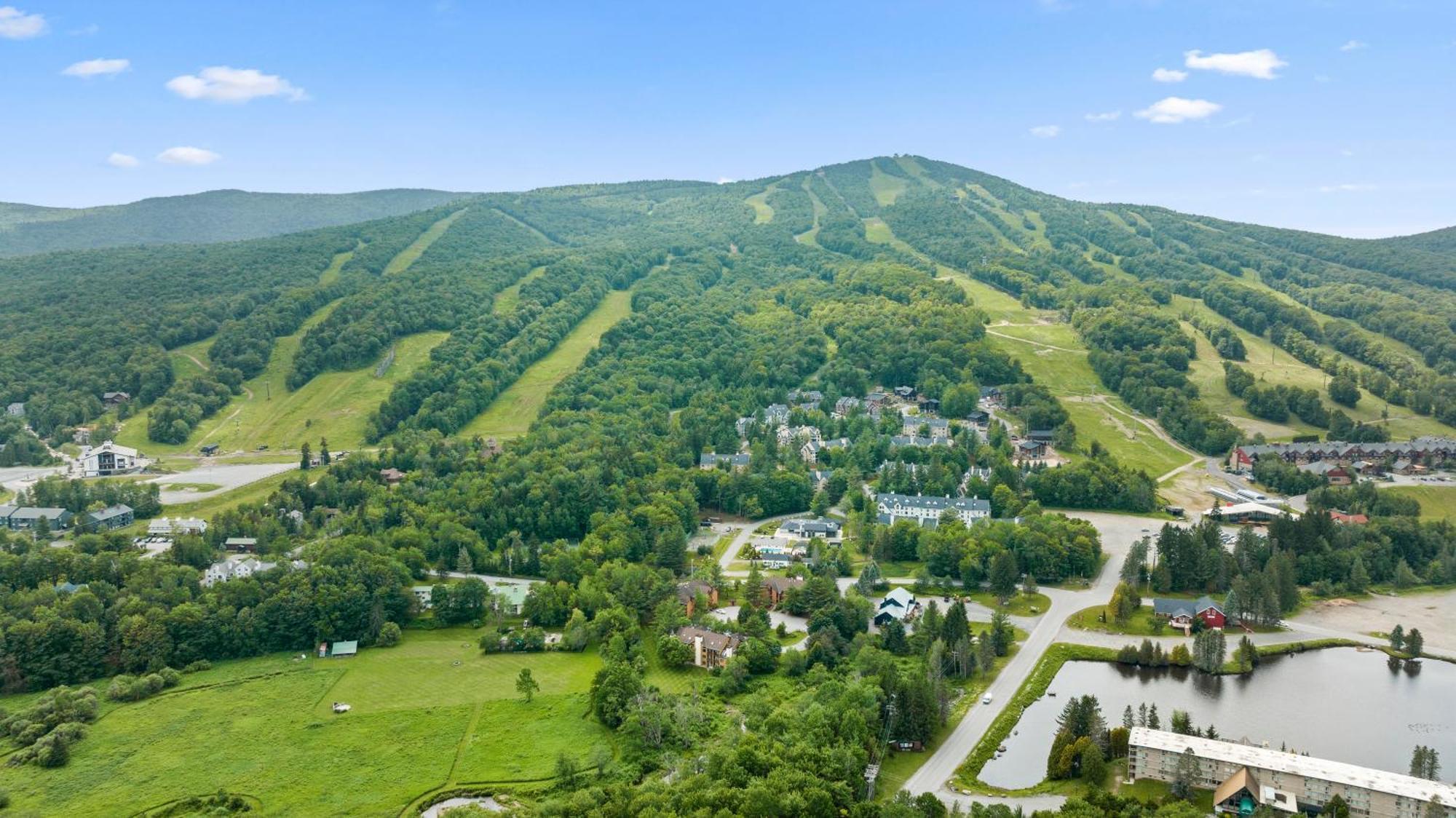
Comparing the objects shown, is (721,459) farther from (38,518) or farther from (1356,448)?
(1356,448)

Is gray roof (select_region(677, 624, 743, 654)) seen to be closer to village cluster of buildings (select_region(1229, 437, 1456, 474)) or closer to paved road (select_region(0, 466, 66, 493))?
paved road (select_region(0, 466, 66, 493))

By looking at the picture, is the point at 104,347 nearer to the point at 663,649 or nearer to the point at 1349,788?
the point at 663,649

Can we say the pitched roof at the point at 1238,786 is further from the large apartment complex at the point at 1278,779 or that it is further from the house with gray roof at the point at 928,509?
the house with gray roof at the point at 928,509

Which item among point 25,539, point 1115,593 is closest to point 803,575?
point 1115,593

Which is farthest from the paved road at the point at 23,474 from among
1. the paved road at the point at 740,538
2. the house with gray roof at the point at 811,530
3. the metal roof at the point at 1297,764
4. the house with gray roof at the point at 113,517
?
the metal roof at the point at 1297,764

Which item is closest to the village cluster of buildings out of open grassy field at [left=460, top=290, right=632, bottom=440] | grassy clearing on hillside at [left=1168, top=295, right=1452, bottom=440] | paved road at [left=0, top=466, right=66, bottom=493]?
grassy clearing on hillside at [left=1168, top=295, right=1452, bottom=440]

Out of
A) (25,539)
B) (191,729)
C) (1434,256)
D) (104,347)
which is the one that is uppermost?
(1434,256)
